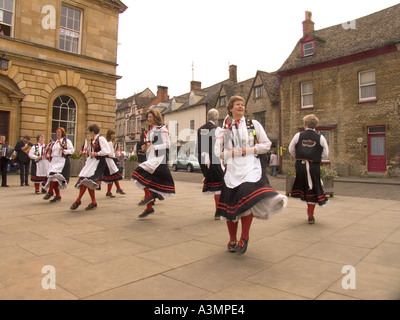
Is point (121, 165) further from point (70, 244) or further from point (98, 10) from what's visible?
point (70, 244)

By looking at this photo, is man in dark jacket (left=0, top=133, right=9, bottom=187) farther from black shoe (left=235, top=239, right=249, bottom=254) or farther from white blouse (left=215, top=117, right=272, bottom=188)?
black shoe (left=235, top=239, right=249, bottom=254)

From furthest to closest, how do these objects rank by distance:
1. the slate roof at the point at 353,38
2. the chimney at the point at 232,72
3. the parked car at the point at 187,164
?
the chimney at the point at 232,72 → the parked car at the point at 187,164 → the slate roof at the point at 353,38

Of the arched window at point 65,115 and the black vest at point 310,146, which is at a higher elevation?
the arched window at point 65,115

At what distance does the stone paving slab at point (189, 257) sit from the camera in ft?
8.41

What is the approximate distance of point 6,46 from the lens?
14.8 metres

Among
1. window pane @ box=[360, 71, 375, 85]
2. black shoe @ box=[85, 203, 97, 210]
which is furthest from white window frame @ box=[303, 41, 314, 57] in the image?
black shoe @ box=[85, 203, 97, 210]

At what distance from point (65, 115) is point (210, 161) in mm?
13790

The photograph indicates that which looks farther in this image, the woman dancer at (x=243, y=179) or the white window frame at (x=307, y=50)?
the white window frame at (x=307, y=50)

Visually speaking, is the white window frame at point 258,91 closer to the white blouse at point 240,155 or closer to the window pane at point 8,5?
the window pane at point 8,5

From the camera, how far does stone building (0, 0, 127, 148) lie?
15.1 m

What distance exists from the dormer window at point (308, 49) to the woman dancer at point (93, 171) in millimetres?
21265

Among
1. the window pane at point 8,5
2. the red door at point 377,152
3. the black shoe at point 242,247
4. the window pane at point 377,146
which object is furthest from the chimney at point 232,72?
the black shoe at point 242,247

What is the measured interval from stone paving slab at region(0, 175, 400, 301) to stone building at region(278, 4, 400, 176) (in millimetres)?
15180
